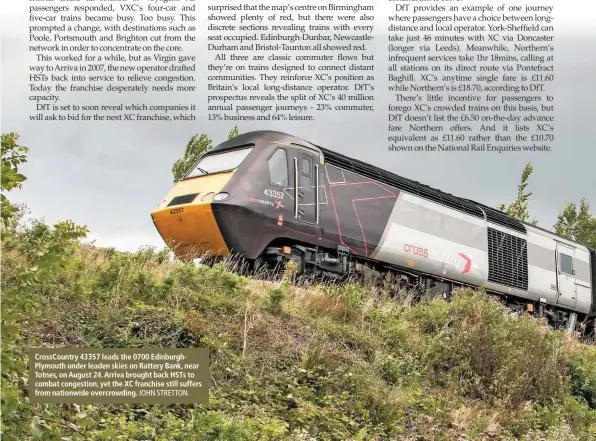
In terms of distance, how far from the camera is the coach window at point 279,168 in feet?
43.3

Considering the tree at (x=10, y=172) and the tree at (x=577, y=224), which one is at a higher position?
the tree at (x=10, y=172)

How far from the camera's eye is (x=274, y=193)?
13.1 metres

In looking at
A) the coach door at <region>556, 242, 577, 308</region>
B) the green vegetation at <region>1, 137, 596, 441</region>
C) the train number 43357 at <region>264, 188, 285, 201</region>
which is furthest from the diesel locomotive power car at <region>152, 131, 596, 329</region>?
the coach door at <region>556, 242, 577, 308</region>

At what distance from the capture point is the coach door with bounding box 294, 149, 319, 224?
1345cm

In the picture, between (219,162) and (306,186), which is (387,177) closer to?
(306,186)

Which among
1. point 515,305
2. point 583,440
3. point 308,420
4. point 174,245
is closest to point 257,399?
point 308,420

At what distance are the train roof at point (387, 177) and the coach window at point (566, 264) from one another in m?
2.02

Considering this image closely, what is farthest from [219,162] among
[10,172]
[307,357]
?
[10,172]

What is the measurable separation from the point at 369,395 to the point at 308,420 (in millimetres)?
1067

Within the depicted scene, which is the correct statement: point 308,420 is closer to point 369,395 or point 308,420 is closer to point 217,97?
point 369,395

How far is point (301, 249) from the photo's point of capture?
44.1 ft

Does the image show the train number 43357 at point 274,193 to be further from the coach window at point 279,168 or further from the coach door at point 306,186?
the coach door at point 306,186

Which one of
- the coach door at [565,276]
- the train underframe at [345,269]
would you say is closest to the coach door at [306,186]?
the train underframe at [345,269]

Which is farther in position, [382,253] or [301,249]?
[382,253]
